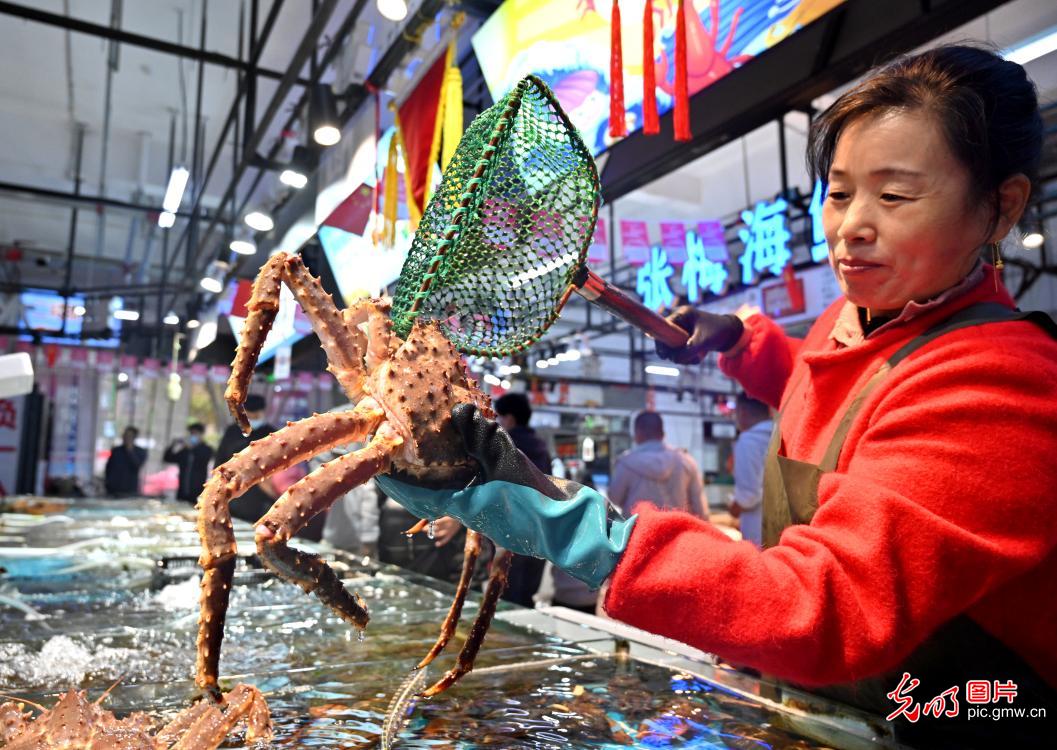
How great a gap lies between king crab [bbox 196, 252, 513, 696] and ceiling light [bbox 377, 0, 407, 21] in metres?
2.34

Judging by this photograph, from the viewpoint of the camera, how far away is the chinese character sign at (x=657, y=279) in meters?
6.65

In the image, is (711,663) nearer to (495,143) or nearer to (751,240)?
(495,143)

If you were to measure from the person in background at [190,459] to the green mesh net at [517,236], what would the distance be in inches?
247

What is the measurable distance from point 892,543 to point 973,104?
0.62 meters

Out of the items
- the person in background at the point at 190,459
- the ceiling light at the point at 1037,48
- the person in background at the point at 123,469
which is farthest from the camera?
the person in background at the point at 123,469

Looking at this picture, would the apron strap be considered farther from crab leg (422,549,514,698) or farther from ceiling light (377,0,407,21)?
ceiling light (377,0,407,21)

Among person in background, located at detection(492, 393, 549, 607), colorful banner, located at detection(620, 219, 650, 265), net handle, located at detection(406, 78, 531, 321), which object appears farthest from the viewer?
colorful banner, located at detection(620, 219, 650, 265)

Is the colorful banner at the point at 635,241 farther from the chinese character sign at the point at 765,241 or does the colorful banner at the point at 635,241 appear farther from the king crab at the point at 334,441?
the king crab at the point at 334,441

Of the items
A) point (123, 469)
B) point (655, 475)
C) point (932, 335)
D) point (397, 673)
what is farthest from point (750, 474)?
point (123, 469)

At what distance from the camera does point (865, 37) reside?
239 centimetres

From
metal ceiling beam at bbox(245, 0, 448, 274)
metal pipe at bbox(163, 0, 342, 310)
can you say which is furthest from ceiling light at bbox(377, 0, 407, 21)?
metal pipe at bbox(163, 0, 342, 310)

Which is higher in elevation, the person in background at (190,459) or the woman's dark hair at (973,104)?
the woman's dark hair at (973,104)

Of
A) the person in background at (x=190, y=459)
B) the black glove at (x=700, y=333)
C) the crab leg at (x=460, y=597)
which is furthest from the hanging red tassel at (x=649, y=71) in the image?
the person in background at (x=190, y=459)

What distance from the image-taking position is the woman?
29.2 inches
